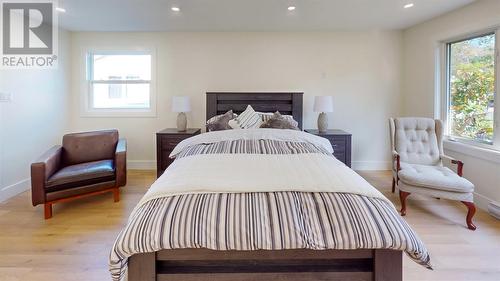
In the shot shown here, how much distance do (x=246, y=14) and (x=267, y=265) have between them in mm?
3448

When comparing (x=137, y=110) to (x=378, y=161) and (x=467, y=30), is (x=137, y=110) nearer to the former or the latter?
(x=378, y=161)

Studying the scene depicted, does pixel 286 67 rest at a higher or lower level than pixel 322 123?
higher

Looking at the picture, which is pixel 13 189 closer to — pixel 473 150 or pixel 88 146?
pixel 88 146

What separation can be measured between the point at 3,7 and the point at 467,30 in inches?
224

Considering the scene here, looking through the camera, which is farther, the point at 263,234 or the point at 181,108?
the point at 181,108

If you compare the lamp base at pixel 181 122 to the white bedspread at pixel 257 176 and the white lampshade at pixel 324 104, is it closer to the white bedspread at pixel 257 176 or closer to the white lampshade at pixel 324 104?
the white lampshade at pixel 324 104

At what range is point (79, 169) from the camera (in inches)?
133

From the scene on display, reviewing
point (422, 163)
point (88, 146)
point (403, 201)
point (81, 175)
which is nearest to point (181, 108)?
point (88, 146)

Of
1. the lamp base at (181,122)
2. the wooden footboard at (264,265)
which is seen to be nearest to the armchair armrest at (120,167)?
the lamp base at (181,122)

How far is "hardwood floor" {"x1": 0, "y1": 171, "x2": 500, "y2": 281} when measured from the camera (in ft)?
6.98

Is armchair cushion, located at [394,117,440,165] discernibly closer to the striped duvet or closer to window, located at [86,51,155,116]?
the striped duvet

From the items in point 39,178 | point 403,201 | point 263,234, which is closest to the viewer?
point 263,234

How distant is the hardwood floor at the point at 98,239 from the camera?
213 cm

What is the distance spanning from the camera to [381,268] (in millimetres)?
1416
